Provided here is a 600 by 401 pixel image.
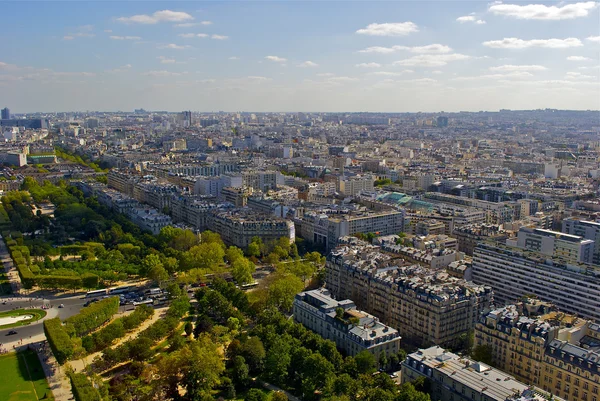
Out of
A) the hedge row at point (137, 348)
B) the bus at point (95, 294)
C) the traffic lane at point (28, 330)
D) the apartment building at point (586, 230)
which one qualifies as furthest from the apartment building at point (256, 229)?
the apartment building at point (586, 230)

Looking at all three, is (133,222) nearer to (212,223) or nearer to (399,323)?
(212,223)

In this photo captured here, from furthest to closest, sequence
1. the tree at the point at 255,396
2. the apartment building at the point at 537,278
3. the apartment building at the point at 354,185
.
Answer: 1. the apartment building at the point at 354,185
2. the apartment building at the point at 537,278
3. the tree at the point at 255,396

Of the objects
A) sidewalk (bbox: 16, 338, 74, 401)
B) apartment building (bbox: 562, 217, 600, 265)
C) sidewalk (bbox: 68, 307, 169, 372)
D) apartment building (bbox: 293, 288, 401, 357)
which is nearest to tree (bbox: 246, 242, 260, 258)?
sidewalk (bbox: 68, 307, 169, 372)

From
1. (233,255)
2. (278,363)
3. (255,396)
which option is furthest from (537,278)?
(233,255)

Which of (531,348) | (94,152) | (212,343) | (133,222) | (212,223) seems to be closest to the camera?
(531,348)

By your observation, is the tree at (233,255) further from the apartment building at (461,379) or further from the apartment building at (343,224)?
the apartment building at (461,379)

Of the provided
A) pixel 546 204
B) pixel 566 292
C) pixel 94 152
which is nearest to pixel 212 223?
pixel 566 292
